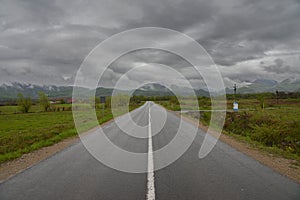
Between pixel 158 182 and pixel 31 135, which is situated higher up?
pixel 158 182

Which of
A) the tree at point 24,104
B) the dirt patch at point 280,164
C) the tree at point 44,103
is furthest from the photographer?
the tree at point 44,103

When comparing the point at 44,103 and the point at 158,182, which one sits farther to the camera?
the point at 44,103

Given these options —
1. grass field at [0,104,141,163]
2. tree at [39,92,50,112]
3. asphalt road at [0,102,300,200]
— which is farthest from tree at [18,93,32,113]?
asphalt road at [0,102,300,200]

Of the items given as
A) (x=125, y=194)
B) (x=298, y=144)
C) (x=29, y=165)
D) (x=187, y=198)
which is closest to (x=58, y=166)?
(x=29, y=165)

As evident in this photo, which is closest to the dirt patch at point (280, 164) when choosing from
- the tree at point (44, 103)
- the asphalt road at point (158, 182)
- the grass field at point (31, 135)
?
the asphalt road at point (158, 182)

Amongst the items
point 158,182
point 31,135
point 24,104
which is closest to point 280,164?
point 158,182

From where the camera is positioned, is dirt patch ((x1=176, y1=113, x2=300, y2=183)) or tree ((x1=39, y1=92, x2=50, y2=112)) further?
tree ((x1=39, y1=92, x2=50, y2=112))

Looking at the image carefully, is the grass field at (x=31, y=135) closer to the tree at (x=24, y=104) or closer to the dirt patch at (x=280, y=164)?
the dirt patch at (x=280, y=164)

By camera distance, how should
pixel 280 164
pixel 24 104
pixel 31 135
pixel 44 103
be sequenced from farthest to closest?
pixel 44 103 < pixel 24 104 < pixel 31 135 < pixel 280 164

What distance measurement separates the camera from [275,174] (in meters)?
6.41

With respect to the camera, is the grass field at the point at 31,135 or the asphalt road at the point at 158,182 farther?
the grass field at the point at 31,135

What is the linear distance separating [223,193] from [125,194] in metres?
1.92

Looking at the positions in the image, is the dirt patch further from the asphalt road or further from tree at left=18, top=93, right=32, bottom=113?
tree at left=18, top=93, right=32, bottom=113

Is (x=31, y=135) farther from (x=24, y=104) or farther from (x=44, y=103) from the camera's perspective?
(x=44, y=103)
